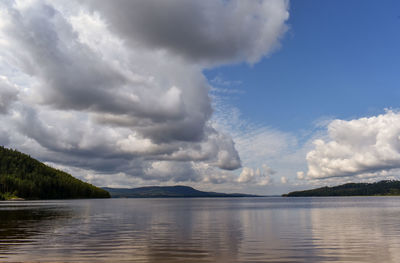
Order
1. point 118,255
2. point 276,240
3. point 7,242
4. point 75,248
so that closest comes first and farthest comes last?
point 118,255, point 75,248, point 7,242, point 276,240

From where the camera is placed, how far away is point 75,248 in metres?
29.7

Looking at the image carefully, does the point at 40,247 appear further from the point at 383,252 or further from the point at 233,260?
the point at 383,252

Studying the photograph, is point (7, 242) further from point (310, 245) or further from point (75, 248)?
point (310, 245)

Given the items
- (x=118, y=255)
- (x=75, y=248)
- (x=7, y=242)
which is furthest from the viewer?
(x=7, y=242)

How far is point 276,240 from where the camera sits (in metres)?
35.1

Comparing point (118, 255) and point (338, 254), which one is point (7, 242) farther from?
point (338, 254)

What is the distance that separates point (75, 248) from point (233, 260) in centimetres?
1587

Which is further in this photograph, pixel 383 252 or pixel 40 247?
pixel 40 247

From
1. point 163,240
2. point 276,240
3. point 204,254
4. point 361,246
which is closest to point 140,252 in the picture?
point 204,254

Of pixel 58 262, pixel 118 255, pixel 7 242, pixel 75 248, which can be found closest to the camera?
pixel 58 262

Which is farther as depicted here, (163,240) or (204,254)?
(163,240)

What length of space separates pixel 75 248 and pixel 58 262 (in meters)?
6.37

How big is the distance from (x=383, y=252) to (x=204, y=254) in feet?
53.1

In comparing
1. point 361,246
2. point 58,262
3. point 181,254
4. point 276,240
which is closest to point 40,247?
point 58,262
